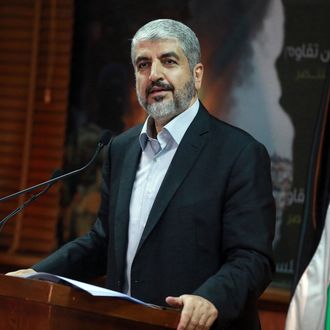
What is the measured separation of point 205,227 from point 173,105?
17.1 inches

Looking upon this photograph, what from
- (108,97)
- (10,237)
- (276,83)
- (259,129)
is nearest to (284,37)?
(276,83)

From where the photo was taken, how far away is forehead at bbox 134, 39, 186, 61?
257 centimetres

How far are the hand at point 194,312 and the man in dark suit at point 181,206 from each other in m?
0.05

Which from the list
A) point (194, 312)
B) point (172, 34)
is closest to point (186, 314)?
point (194, 312)

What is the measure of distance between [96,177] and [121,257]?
2.41 m

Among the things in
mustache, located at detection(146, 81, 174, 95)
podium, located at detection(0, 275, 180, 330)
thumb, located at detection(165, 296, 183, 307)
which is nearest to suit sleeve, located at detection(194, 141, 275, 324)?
thumb, located at detection(165, 296, 183, 307)

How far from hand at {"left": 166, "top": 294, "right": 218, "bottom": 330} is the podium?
24 mm

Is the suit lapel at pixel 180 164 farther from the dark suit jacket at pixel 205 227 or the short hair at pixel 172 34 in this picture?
the short hair at pixel 172 34

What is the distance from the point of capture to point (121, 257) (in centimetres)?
256

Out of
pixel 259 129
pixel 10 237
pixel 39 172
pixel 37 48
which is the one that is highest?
pixel 37 48

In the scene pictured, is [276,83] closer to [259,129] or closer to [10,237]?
[259,129]

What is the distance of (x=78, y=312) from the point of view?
2.03m

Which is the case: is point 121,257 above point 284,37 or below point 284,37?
below

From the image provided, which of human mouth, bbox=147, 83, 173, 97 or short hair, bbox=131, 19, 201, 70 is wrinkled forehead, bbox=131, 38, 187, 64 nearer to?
short hair, bbox=131, 19, 201, 70
